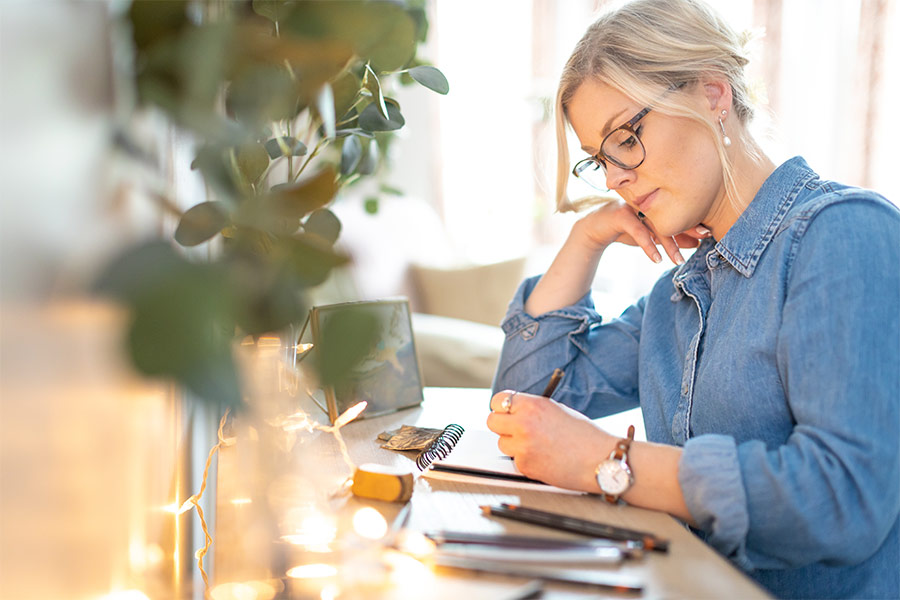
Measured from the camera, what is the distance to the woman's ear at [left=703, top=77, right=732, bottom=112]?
101cm

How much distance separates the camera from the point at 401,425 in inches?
40.6

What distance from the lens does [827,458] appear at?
2.19 feet

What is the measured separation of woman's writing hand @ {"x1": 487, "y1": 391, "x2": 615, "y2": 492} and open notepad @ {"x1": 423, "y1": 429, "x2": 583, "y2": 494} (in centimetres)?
2

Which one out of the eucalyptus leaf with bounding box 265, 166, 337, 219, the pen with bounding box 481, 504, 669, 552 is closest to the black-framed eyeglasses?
the pen with bounding box 481, 504, 669, 552

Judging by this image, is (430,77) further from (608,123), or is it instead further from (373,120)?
(608,123)

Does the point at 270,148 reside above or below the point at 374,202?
above

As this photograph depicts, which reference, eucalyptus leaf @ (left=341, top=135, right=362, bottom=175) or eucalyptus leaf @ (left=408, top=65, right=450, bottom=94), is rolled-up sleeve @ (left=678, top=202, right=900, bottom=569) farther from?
eucalyptus leaf @ (left=341, top=135, right=362, bottom=175)

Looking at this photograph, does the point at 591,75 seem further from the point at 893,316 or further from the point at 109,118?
the point at 109,118

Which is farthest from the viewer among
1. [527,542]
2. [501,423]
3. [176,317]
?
[501,423]

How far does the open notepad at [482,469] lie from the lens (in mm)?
775

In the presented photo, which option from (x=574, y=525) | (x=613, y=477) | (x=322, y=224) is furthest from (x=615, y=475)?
(x=322, y=224)

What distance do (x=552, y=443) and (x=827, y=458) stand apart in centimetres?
25

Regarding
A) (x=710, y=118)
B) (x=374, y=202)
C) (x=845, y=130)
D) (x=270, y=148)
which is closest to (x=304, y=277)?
(x=270, y=148)

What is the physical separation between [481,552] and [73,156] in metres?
0.39
